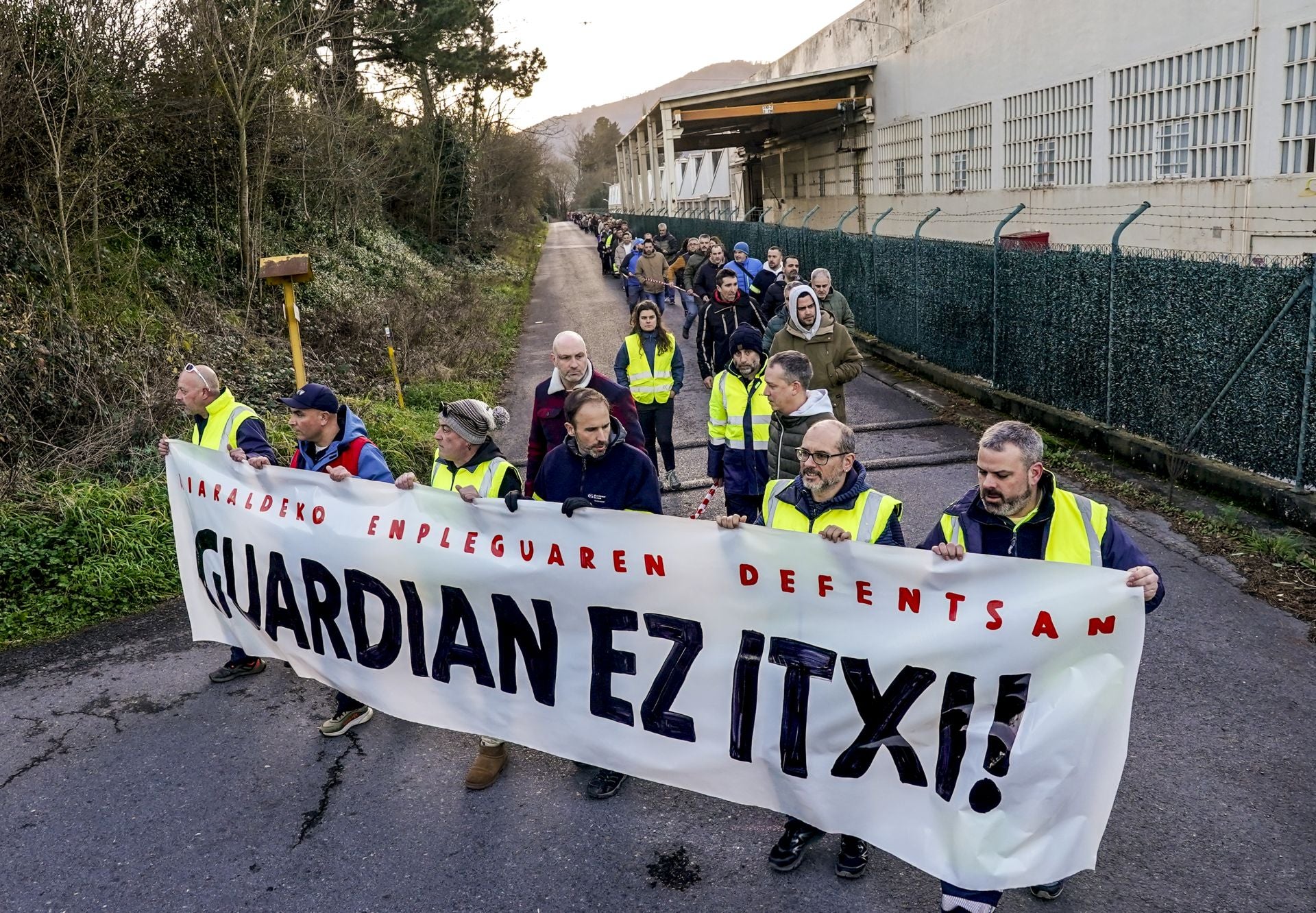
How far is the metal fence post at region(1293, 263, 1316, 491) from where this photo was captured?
782 cm

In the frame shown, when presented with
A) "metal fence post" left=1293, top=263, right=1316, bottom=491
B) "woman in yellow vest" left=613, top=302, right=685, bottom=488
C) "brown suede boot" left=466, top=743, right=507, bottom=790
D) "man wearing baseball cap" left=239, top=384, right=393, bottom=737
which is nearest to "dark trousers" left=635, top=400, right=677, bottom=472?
"woman in yellow vest" left=613, top=302, right=685, bottom=488

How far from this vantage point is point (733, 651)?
4.37 metres

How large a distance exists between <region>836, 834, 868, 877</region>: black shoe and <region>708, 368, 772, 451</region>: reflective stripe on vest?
2731 millimetres

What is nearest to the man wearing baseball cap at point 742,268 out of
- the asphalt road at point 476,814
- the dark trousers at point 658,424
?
the dark trousers at point 658,424

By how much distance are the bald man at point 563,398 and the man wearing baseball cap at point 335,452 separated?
981 millimetres

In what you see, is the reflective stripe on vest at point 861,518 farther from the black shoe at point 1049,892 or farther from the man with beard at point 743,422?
the man with beard at point 743,422

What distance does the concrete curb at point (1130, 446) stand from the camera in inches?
318

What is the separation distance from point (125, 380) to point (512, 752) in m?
7.43

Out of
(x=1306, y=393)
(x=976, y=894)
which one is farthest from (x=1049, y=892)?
(x=1306, y=393)

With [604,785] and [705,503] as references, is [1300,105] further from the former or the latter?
[604,785]

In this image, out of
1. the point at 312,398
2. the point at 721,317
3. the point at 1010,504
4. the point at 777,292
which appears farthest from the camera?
the point at 777,292

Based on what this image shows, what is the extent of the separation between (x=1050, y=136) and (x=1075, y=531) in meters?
18.6

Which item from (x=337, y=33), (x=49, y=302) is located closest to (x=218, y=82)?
(x=49, y=302)

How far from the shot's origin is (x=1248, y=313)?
864 centimetres
